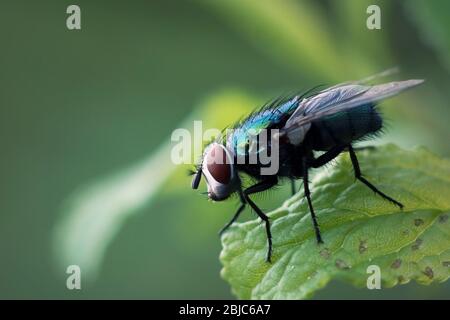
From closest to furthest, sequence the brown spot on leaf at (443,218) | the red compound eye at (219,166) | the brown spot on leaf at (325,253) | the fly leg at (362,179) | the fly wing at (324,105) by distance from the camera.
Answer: the brown spot on leaf at (325,253) → the brown spot on leaf at (443,218) → the fly leg at (362,179) → the fly wing at (324,105) → the red compound eye at (219,166)

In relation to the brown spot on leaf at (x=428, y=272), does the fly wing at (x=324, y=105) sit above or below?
above

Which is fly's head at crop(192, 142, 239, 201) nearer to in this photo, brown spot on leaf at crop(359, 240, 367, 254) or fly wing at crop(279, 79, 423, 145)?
fly wing at crop(279, 79, 423, 145)

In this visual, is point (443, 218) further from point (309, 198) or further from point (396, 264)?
point (309, 198)

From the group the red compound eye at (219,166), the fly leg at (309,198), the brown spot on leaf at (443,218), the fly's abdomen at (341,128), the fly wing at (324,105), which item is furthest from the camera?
the fly's abdomen at (341,128)

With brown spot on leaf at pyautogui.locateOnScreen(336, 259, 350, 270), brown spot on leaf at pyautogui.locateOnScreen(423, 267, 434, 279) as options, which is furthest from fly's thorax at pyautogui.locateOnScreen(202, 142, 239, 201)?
brown spot on leaf at pyautogui.locateOnScreen(423, 267, 434, 279)

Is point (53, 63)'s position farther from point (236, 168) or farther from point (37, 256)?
point (236, 168)

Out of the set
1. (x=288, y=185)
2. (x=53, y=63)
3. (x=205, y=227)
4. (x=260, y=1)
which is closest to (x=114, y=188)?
(x=205, y=227)

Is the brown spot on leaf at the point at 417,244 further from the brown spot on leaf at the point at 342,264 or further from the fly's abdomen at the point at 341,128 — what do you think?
the fly's abdomen at the point at 341,128

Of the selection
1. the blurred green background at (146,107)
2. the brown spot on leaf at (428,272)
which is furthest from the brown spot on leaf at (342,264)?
the blurred green background at (146,107)

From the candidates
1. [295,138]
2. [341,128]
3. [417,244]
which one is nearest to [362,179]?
[341,128]
